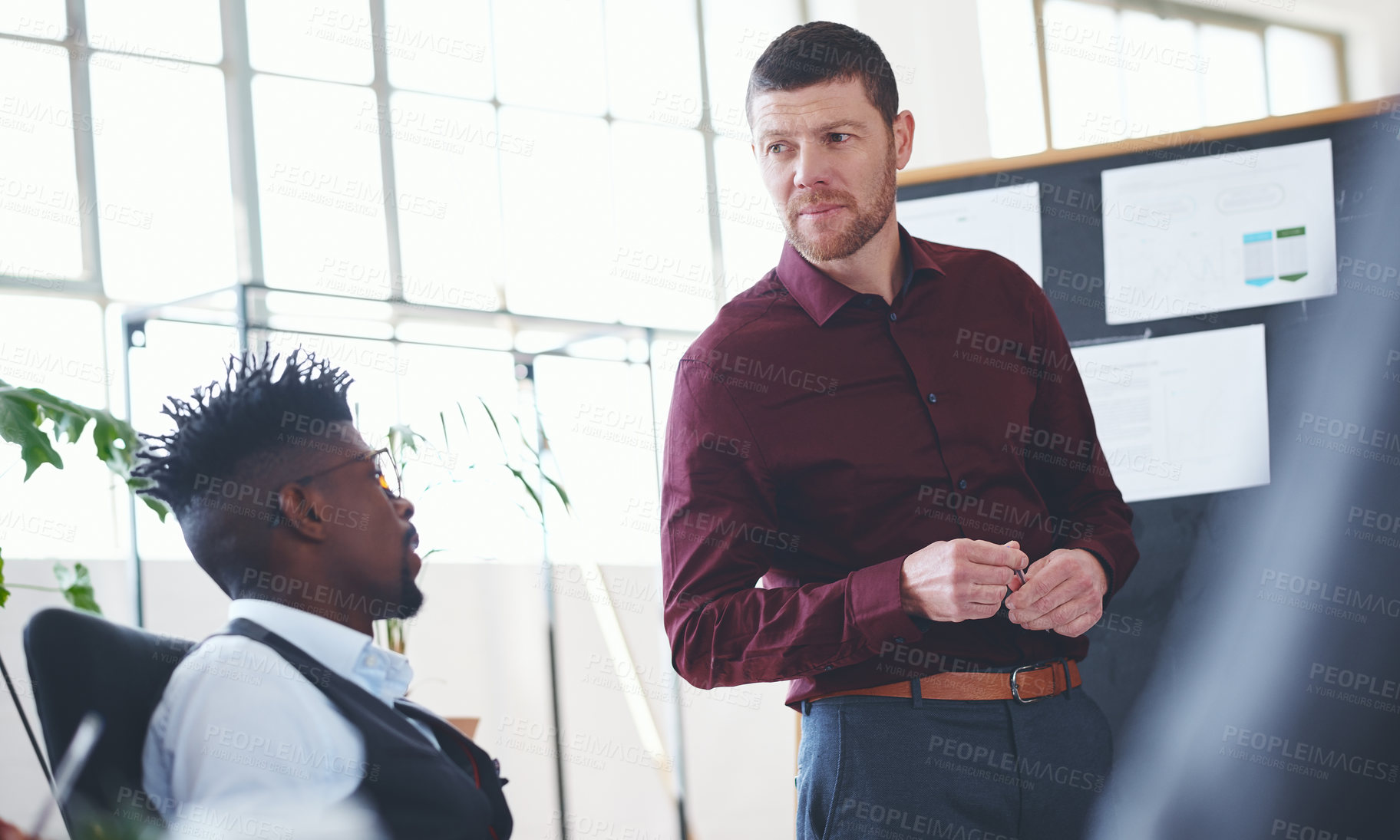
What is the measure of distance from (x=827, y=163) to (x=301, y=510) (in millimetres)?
846

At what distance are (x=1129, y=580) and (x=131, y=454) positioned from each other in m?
1.93

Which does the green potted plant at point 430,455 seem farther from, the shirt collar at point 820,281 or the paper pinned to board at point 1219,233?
the paper pinned to board at point 1219,233

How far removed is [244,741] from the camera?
107cm

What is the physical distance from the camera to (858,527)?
1594 millimetres

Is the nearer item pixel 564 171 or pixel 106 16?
pixel 106 16

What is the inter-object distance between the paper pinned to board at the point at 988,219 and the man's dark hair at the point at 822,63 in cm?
95

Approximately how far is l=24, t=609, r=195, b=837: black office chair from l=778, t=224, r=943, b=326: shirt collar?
38.6 inches

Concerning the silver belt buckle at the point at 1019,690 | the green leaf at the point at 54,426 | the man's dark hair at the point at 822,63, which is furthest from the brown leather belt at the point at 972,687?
the green leaf at the point at 54,426

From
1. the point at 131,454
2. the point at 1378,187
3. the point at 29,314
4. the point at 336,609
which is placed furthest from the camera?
the point at 29,314

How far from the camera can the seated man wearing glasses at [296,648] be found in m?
1.09

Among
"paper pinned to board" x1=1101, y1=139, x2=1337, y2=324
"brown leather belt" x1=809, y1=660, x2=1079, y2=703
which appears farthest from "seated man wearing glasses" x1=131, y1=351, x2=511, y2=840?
"paper pinned to board" x1=1101, y1=139, x2=1337, y2=324

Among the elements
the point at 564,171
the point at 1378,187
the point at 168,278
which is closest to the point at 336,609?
the point at 1378,187

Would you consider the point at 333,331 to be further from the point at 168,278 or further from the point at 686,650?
the point at 686,650

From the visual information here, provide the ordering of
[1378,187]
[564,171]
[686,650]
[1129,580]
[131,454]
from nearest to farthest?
[686,650], [131,454], [1378,187], [1129,580], [564,171]
